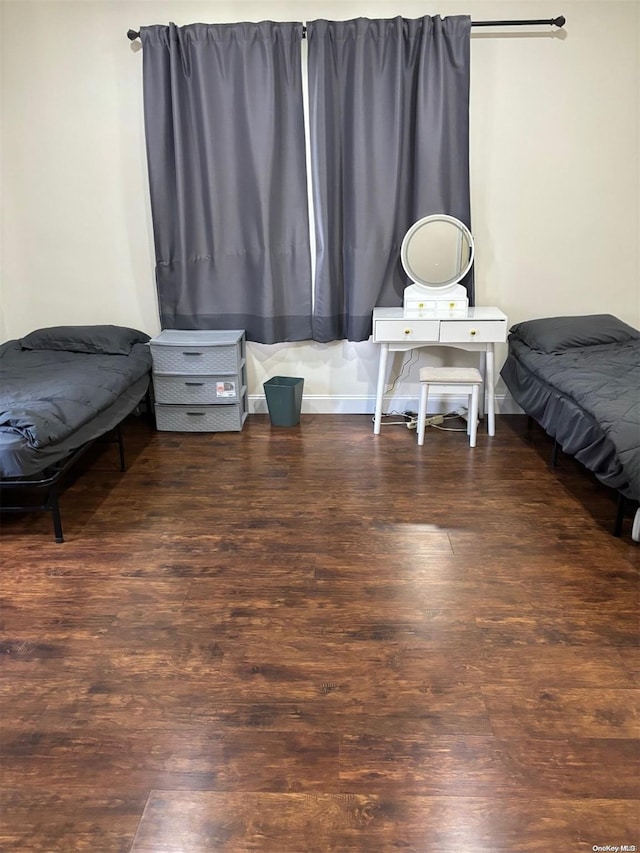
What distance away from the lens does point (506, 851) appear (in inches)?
53.9

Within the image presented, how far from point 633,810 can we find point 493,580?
3.10 ft

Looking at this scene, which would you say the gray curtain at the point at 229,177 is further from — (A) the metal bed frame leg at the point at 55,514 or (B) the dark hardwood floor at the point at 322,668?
(A) the metal bed frame leg at the point at 55,514

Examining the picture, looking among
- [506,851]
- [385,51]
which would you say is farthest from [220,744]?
[385,51]

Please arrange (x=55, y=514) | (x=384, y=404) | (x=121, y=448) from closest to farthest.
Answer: (x=55, y=514)
(x=121, y=448)
(x=384, y=404)

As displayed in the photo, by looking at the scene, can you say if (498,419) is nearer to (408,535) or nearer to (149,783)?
(408,535)

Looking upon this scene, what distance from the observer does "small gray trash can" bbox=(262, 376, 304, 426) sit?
3928mm

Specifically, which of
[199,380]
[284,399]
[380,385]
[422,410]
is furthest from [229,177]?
[422,410]

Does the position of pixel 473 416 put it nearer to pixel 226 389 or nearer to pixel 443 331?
pixel 443 331

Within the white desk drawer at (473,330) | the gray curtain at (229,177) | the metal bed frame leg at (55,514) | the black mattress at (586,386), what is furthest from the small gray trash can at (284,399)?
the metal bed frame leg at (55,514)

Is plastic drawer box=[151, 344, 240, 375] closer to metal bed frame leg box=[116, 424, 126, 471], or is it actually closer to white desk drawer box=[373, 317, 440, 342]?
metal bed frame leg box=[116, 424, 126, 471]

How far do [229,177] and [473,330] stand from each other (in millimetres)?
1629

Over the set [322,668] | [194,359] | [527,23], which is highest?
[527,23]

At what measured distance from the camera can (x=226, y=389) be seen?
3811 mm

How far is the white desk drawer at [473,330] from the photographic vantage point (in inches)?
141
